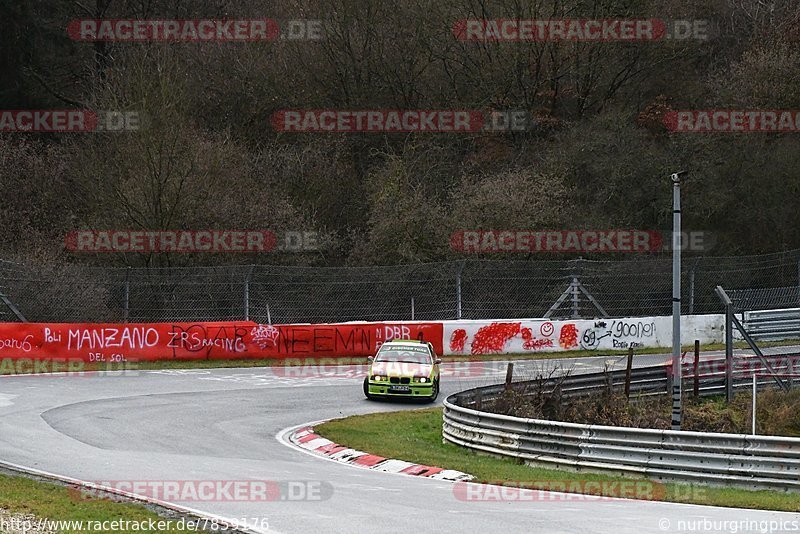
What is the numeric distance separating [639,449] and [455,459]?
3273mm

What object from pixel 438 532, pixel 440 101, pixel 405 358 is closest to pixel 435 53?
pixel 440 101

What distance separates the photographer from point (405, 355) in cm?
2584

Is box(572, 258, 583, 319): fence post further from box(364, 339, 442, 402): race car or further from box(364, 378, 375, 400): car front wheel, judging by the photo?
box(364, 378, 375, 400): car front wheel

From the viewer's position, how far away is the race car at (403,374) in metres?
25.0

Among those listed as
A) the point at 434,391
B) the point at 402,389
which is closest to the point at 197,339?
the point at 402,389

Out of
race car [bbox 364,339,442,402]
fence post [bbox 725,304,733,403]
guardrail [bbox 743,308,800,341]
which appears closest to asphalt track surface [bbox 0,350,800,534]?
race car [bbox 364,339,442,402]

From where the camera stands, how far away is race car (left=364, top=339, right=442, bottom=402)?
24953 mm

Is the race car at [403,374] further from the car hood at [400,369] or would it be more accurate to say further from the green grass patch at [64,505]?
the green grass patch at [64,505]

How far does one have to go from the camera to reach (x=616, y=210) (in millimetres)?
45500

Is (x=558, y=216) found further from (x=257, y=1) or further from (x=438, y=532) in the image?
(x=438, y=532)

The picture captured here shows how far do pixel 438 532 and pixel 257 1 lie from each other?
47.9 meters

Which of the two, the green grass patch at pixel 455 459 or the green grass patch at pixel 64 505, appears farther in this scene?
the green grass patch at pixel 455 459

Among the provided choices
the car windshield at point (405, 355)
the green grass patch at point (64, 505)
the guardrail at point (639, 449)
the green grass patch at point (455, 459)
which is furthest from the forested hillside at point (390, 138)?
the green grass patch at point (64, 505)

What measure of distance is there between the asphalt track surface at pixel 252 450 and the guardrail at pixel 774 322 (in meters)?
5.08
